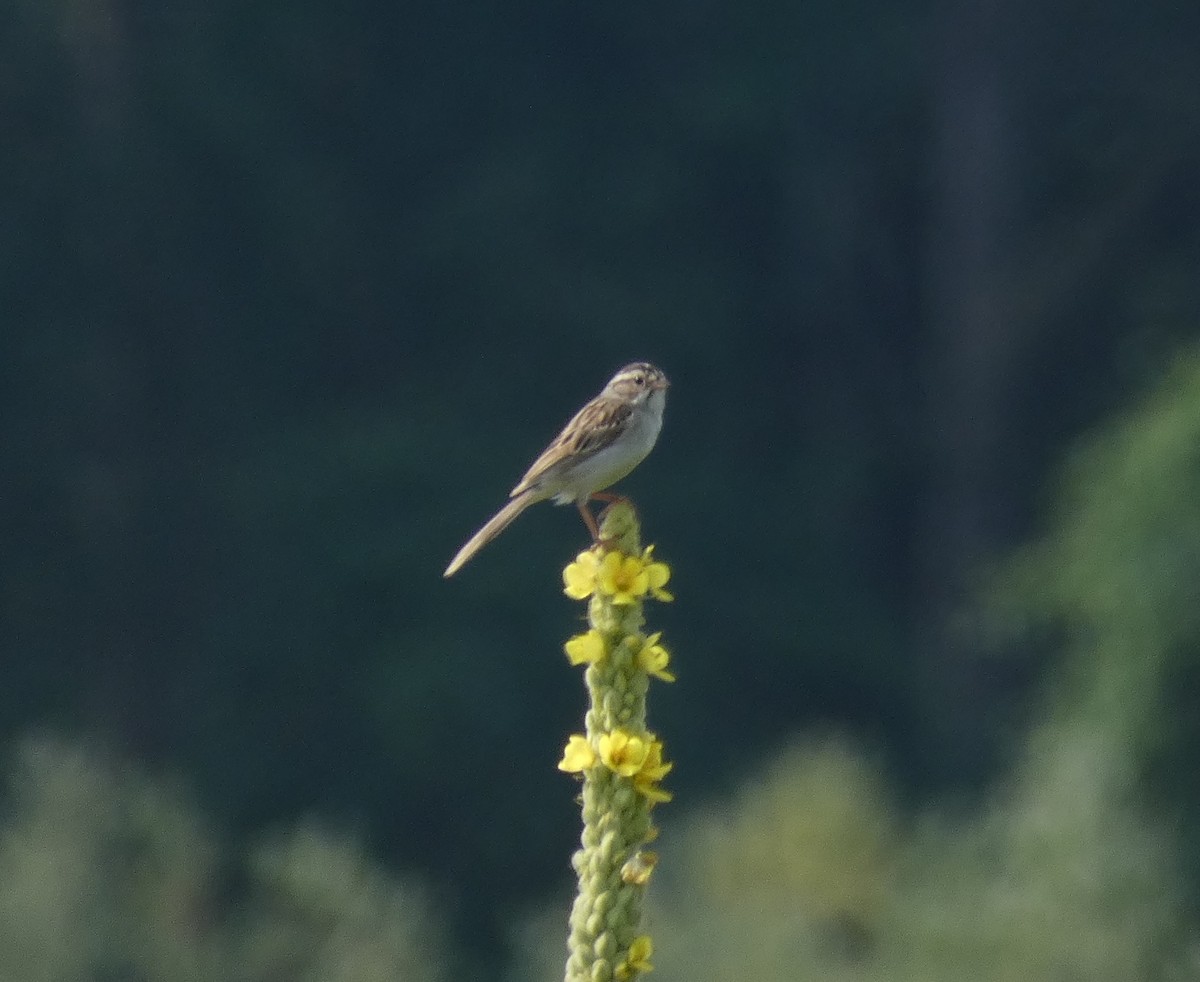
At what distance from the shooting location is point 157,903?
23766 millimetres

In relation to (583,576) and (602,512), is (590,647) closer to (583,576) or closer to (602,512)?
(583,576)

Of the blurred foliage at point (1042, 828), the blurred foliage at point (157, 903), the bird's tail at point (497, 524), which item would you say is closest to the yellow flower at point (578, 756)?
the bird's tail at point (497, 524)

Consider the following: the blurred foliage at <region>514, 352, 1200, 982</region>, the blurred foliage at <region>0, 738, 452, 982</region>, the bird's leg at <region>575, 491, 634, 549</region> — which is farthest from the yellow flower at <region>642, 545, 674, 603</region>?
the blurred foliage at <region>0, 738, 452, 982</region>

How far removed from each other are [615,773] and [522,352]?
34.3 meters

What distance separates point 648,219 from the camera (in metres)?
41.2

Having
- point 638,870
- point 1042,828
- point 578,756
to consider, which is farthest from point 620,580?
point 1042,828

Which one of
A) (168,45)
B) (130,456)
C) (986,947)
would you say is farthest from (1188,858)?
(168,45)

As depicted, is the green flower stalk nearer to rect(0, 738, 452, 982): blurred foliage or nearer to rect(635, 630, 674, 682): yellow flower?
rect(635, 630, 674, 682): yellow flower

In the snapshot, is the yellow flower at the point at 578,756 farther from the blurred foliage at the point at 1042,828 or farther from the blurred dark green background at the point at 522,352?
the blurred dark green background at the point at 522,352

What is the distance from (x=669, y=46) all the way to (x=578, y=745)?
3673 cm

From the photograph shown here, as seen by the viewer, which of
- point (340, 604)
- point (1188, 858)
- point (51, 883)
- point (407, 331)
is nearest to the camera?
point (51, 883)

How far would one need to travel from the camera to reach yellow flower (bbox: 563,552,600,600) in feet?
17.4

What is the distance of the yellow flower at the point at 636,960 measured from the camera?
5008mm

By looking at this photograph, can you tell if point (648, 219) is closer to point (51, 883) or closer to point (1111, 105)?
point (1111, 105)
